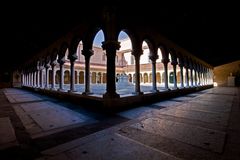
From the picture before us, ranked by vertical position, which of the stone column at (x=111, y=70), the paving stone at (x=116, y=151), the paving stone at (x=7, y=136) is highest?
the stone column at (x=111, y=70)

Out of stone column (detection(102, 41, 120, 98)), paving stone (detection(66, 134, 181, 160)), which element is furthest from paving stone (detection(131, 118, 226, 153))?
stone column (detection(102, 41, 120, 98))

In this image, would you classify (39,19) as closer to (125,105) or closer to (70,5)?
(70,5)

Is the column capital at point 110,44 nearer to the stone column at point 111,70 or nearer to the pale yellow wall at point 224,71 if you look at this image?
the stone column at point 111,70

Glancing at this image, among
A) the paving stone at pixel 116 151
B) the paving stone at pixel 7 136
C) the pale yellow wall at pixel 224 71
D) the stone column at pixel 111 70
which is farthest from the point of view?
the pale yellow wall at pixel 224 71

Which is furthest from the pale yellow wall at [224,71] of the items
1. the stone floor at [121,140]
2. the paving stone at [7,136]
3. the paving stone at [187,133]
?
the paving stone at [7,136]

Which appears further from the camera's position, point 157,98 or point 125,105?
point 157,98

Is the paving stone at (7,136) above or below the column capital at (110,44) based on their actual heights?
below

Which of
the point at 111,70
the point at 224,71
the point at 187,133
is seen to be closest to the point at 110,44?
the point at 111,70

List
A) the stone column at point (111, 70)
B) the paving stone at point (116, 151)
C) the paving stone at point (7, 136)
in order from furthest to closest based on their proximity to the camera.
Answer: the stone column at point (111, 70) < the paving stone at point (7, 136) < the paving stone at point (116, 151)

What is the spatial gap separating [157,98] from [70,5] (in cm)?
402

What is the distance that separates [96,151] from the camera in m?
1.45

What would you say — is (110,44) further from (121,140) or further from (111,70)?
(121,140)

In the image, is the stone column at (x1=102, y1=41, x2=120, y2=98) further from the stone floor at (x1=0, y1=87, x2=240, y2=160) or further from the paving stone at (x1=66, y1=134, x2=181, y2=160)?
the paving stone at (x1=66, y1=134, x2=181, y2=160)

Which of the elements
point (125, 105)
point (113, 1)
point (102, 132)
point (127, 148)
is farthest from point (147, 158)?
point (113, 1)
